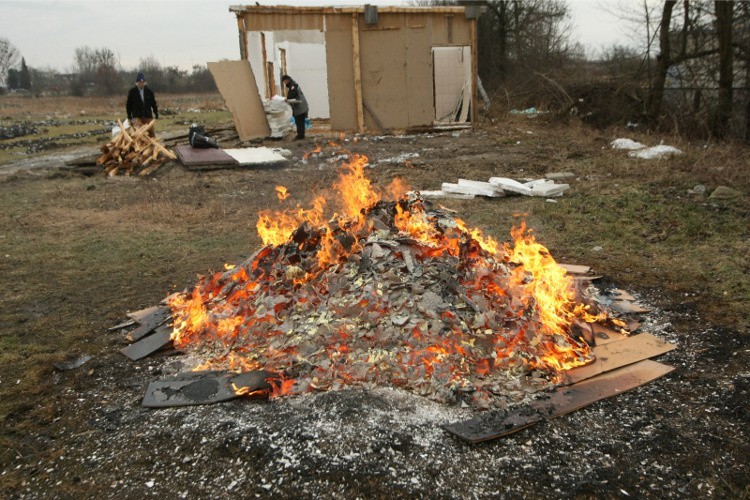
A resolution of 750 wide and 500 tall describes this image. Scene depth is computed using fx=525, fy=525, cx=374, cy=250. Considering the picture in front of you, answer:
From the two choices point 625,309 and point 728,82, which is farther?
point 728,82

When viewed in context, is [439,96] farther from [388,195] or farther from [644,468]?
[644,468]

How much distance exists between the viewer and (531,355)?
4.19 meters

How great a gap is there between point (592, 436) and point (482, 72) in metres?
25.8

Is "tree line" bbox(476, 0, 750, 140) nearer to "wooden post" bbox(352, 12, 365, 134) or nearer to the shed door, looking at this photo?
the shed door

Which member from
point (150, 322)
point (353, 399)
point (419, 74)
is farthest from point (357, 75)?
point (353, 399)

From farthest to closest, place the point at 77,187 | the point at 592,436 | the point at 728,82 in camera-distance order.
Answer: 1. the point at 728,82
2. the point at 77,187
3. the point at 592,436

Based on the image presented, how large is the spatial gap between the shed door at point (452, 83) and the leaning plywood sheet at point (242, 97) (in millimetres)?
5969

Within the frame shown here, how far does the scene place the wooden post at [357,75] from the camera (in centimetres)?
1657

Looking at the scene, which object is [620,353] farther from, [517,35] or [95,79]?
[95,79]

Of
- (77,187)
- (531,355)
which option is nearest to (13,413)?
(531,355)

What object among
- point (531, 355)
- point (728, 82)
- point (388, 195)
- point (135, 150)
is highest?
point (728, 82)

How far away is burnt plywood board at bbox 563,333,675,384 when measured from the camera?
412 cm

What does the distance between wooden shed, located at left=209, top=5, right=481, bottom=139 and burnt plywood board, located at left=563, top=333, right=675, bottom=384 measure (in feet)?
45.7

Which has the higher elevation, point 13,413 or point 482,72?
point 482,72
